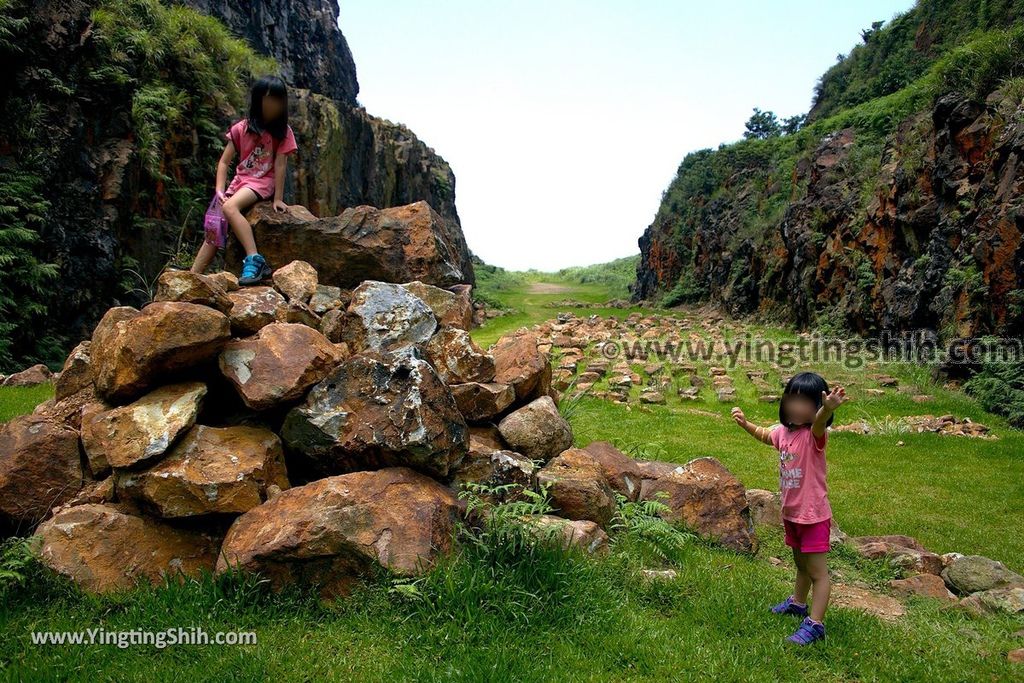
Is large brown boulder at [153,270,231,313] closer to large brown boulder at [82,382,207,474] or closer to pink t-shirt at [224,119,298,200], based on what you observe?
large brown boulder at [82,382,207,474]

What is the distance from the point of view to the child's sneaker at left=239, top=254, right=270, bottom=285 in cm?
498

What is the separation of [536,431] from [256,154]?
328 centimetres

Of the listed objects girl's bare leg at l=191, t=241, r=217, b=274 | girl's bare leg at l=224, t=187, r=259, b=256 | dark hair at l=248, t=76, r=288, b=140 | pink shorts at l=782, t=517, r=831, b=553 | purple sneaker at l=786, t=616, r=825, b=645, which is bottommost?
purple sneaker at l=786, t=616, r=825, b=645

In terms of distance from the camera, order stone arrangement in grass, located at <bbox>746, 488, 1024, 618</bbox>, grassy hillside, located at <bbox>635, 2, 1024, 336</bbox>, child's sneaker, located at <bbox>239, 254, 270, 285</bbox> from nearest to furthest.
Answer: stone arrangement in grass, located at <bbox>746, 488, 1024, 618</bbox>, child's sneaker, located at <bbox>239, 254, 270, 285</bbox>, grassy hillside, located at <bbox>635, 2, 1024, 336</bbox>

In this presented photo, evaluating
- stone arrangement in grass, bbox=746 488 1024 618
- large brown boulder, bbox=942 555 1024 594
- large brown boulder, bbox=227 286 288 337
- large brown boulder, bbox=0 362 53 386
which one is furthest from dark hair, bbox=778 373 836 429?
large brown boulder, bbox=0 362 53 386

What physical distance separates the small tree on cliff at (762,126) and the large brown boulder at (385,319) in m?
44.1

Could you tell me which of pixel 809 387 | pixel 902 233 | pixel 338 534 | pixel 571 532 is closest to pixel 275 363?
pixel 338 534

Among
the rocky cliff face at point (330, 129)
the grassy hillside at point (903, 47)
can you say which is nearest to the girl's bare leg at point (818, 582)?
the rocky cliff face at point (330, 129)

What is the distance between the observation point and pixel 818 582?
11.7 ft

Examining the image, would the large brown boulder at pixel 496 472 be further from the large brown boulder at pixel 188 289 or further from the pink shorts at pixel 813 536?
the large brown boulder at pixel 188 289

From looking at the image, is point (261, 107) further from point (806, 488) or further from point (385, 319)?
point (806, 488)

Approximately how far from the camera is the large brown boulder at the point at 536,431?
491 cm

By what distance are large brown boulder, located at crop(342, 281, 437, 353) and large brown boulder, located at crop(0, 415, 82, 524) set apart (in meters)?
1.92

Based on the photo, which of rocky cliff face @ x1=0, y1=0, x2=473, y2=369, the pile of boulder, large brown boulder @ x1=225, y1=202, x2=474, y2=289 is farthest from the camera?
rocky cliff face @ x1=0, y1=0, x2=473, y2=369
